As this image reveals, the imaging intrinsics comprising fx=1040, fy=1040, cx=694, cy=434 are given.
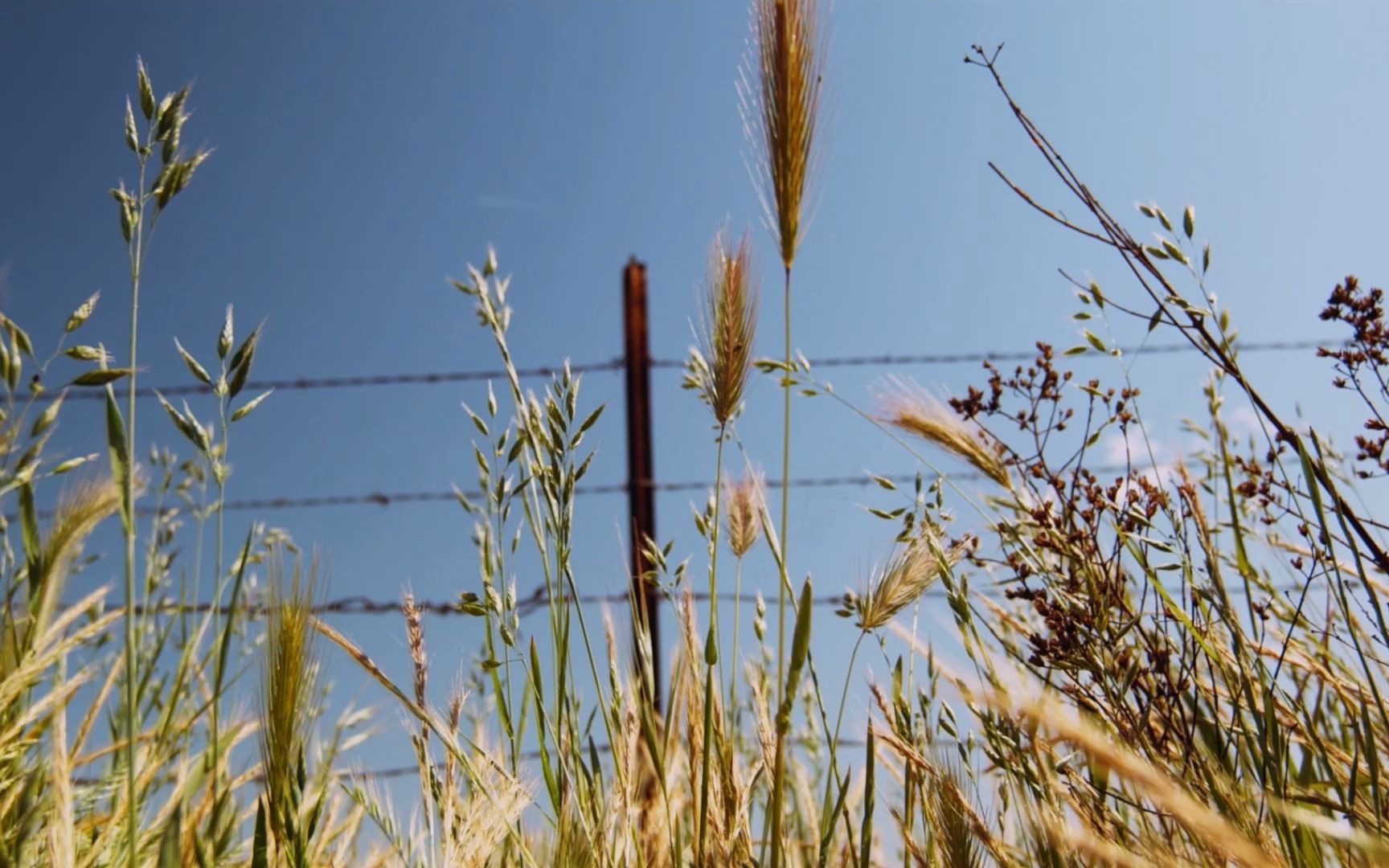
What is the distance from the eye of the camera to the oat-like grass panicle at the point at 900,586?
100cm

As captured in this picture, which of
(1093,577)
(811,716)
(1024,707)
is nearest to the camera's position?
(1024,707)

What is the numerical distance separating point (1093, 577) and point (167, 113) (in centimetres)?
98

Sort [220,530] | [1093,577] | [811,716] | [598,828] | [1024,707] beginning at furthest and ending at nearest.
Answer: [811,716]
[1093,577]
[598,828]
[220,530]
[1024,707]

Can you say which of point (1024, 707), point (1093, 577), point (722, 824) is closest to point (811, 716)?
point (1093, 577)

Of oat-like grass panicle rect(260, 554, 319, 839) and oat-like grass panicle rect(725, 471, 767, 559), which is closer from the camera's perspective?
oat-like grass panicle rect(260, 554, 319, 839)

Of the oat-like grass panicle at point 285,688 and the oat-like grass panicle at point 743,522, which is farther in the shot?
the oat-like grass panicle at point 743,522

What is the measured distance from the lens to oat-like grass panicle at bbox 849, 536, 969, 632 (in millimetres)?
997

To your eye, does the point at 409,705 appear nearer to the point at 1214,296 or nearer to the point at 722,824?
the point at 722,824

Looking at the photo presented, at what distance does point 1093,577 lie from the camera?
1.11 meters

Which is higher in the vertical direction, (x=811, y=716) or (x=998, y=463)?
(x=998, y=463)

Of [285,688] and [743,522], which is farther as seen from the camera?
[743,522]

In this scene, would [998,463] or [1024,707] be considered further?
[998,463]

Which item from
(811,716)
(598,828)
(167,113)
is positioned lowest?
(811,716)

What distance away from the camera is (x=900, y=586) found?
3.30ft
